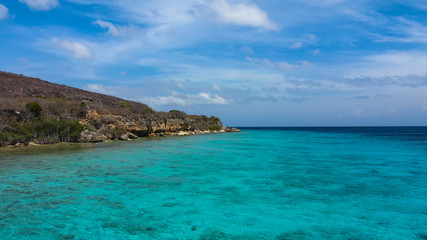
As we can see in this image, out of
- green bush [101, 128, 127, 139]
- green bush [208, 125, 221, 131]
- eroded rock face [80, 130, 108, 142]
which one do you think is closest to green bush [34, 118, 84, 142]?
eroded rock face [80, 130, 108, 142]

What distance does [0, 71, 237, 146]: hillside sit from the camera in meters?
31.1

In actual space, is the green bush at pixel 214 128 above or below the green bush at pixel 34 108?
below

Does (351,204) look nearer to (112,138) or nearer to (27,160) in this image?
(27,160)

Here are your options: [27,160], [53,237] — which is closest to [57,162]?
[27,160]

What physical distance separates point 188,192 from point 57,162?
39.2ft

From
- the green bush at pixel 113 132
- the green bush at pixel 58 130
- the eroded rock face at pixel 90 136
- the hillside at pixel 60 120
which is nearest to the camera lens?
the hillside at pixel 60 120

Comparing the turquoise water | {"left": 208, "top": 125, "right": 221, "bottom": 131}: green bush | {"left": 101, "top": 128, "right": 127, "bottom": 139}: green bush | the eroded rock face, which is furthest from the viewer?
{"left": 208, "top": 125, "right": 221, "bottom": 131}: green bush

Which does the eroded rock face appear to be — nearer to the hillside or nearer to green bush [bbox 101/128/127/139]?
the hillside

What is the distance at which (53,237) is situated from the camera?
6.92m

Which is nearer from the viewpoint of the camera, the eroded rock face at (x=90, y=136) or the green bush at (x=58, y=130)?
the green bush at (x=58, y=130)

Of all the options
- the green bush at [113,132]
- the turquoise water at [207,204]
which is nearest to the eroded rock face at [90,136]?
the green bush at [113,132]

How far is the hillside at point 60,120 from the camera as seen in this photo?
102ft

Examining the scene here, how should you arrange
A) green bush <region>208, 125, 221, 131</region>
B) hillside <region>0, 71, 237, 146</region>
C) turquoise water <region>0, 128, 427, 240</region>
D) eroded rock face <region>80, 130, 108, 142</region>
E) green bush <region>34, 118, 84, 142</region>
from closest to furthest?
turquoise water <region>0, 128, 427, 240</region> < hillside <region>0, 71, 237, 146</region> < green bush <region>34, 118, 84, 142</region> < eroded rock face <region>80, 130, 108, 142</region> < green bush <region>208, 125, 221, 131</region>

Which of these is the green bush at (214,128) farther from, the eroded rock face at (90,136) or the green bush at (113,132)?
the eroded rock face at (90,136)
